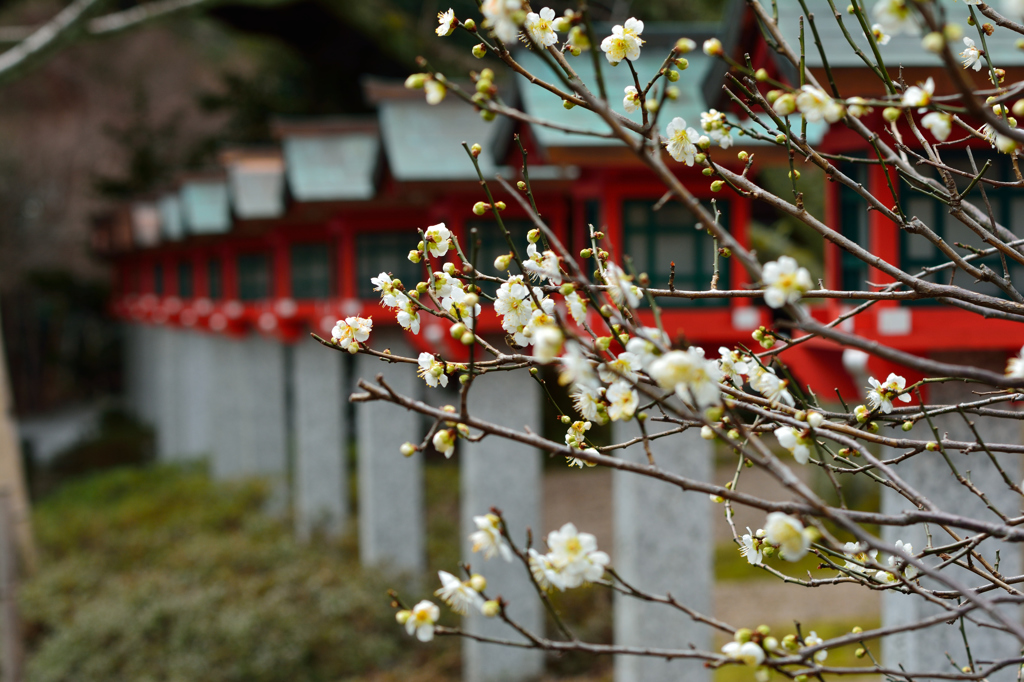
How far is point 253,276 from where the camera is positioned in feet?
41.4

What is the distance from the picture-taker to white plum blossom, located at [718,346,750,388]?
197cm

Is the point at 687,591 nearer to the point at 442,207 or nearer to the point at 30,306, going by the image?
the point at 442,207

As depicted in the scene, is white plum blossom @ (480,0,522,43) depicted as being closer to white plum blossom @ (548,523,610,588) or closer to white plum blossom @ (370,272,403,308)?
white plum blossom @ (370,272,403,308)

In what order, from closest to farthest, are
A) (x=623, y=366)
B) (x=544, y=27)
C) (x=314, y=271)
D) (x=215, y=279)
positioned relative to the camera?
(x=623, y=366)
(x=544, y=27)
(x=314, y=271)
(x=215, y=279)

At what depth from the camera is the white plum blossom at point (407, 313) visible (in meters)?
2.01

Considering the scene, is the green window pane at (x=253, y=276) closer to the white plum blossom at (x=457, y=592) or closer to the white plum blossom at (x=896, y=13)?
the white plum blossom at (x=457, y=592)

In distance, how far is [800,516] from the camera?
1.59 metres

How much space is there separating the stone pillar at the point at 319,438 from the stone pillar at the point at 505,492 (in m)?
3.65

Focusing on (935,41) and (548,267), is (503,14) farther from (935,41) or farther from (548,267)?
(935,41)

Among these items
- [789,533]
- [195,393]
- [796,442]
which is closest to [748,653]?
[789,533]

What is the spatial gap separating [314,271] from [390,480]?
2.37 metres

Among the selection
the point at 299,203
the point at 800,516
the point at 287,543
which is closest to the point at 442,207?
the point at 299,203

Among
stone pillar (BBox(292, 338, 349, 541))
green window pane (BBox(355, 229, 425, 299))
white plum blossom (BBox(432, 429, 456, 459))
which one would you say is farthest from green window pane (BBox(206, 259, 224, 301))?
white plum blossom (BBox(432, 429, 456, 459))

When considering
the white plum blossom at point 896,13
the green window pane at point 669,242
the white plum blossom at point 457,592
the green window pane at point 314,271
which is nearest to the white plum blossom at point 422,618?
the white plum blossom at point 457,592
